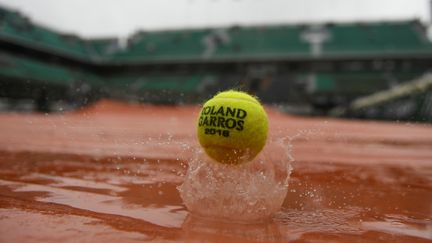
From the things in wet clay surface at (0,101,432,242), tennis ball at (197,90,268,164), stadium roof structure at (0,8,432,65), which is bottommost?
wet clay surface at (0,101,432,242)

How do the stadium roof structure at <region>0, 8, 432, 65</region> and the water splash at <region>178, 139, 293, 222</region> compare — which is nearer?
the water splash at <region>178, 139, 293, 222</region>

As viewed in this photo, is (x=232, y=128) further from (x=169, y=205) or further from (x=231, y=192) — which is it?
(x=169, y=205)

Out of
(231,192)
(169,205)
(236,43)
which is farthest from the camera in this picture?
(236,43)

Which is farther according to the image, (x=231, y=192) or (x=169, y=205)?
(x=169, y=205)

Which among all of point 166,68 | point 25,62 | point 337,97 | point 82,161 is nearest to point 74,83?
point 25,62

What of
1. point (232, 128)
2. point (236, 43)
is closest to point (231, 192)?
point (232, 128)

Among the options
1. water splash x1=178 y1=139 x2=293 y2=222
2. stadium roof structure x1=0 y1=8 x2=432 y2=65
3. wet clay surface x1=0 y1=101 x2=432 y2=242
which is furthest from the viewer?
stadium roof structure x1=0 y1=8 x2=432 y2=65

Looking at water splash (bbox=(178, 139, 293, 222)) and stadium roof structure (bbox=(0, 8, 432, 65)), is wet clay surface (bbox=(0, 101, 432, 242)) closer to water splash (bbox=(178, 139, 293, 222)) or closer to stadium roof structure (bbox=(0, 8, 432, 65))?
water splash (bbox=(178, 139, 293, 222))

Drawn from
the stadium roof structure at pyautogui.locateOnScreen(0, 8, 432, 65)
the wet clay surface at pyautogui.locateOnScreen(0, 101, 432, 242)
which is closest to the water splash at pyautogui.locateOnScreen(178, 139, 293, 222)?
the wet clay surface at pyautogui.locateOnScreen(0, 101, 432, 242)
